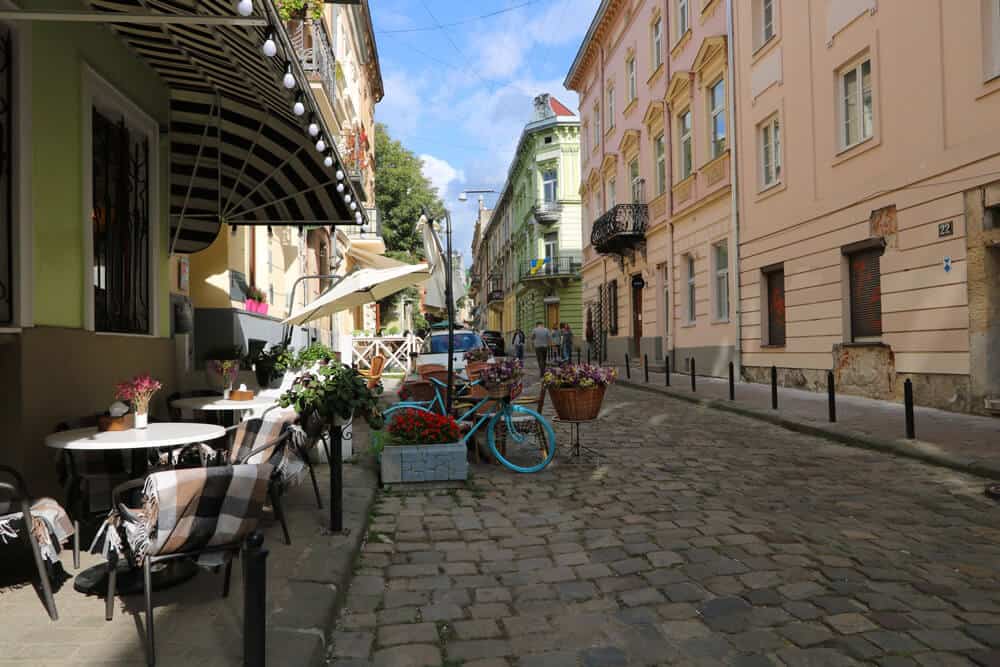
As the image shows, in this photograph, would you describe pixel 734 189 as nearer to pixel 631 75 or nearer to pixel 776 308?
pixel 776 308

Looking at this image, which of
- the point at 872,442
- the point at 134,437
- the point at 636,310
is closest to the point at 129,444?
the point at 134,437

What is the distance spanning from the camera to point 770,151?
15852 millimetres

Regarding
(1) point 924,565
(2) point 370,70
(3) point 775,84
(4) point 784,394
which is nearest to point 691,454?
(1) point 924,565

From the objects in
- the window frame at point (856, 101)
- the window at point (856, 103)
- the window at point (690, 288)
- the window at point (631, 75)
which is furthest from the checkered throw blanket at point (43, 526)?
the window at point (631, 75)

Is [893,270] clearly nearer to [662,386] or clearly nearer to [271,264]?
[662,386]

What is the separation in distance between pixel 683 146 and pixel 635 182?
392 cm

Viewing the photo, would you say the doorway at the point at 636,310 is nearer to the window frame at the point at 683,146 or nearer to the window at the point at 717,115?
the window frame at the point at 683,146

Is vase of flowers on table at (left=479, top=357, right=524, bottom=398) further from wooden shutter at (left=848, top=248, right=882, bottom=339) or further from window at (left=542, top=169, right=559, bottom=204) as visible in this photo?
window at (left=542, top=169, right=559, bottom=204)

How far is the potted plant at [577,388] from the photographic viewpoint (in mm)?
7180

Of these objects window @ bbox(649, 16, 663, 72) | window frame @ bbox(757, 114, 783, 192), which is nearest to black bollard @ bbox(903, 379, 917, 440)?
window frame @ bbox(757, 114, 783, 192)

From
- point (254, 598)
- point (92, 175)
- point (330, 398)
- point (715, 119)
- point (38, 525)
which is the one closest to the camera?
point (254, 598)

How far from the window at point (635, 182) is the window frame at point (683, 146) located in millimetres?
3269

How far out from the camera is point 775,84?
15164mm

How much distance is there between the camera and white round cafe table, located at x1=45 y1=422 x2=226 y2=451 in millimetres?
3895
